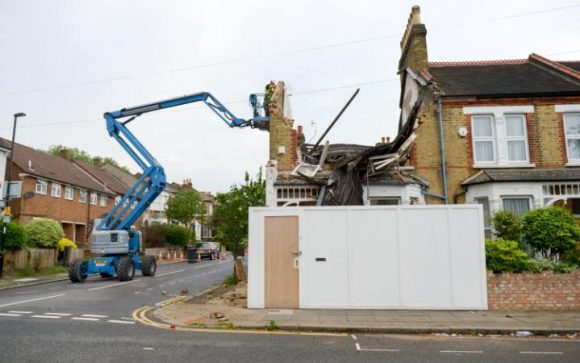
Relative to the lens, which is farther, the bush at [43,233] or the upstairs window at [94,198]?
the upstairs window at [94,198]

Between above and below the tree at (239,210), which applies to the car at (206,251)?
below

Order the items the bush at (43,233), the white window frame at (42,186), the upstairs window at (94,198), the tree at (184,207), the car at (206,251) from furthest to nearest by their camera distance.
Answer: the tree at (184,207) → the car at (206,251) → the upstairs window at (94,198) → the white window frame at (42,186) → the bush at (43,233)

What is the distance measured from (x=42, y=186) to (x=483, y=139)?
32202 mm

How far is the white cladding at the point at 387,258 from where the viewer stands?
11031 mm

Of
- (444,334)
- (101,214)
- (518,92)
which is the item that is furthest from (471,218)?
(101,214)

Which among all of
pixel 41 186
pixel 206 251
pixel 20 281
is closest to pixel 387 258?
pixel 20 281

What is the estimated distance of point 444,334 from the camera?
8.77m

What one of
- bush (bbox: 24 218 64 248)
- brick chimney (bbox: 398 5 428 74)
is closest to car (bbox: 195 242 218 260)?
bush (bbox: 24 218 64 248)

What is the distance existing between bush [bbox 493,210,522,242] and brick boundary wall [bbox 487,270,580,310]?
238 centimetres

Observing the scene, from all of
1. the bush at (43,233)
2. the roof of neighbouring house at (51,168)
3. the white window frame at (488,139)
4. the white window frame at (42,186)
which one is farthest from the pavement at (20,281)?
the white window frame at (488,139)

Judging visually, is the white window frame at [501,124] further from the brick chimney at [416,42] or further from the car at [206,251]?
the car at [206,251]

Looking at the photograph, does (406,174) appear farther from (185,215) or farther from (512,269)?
(185,215)

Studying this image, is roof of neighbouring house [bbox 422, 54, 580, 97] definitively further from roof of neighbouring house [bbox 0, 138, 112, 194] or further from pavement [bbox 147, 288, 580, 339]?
roof of neighbouring house [bbox 0, 138, 112, 194]

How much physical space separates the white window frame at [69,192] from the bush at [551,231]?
3608cm
